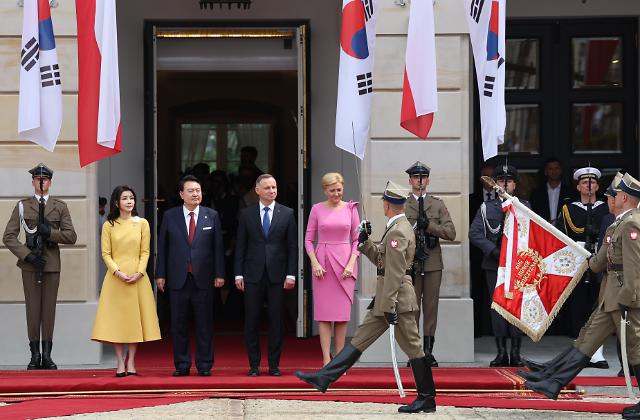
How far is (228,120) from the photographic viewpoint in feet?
79.2

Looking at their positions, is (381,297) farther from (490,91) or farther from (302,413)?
(490,91)

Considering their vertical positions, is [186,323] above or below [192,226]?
below

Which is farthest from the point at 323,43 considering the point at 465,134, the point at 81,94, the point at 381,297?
the point at 381,297

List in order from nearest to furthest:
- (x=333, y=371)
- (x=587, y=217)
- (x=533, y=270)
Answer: (x=333, y=371)
(x=533, y=270)
(x=587, y=217)

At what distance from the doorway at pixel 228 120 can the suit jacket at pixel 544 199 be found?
8.95 feet

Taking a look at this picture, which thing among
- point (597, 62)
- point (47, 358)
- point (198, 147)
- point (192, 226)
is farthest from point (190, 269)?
point (198, 147)

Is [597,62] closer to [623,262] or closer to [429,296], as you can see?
[429,296]

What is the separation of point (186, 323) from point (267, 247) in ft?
3.49

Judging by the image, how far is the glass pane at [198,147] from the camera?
952 inches

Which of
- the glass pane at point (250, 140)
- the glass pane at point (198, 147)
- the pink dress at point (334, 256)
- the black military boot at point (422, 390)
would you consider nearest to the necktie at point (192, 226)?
the pink dress at point (334, 256)

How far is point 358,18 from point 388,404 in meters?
3.87

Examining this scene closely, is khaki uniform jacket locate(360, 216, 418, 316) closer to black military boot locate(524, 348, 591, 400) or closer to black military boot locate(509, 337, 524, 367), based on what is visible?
black military boot locate(524, 348, 591, 400)

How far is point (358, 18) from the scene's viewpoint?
12.3 metres

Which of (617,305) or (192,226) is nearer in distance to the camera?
(617,305)
